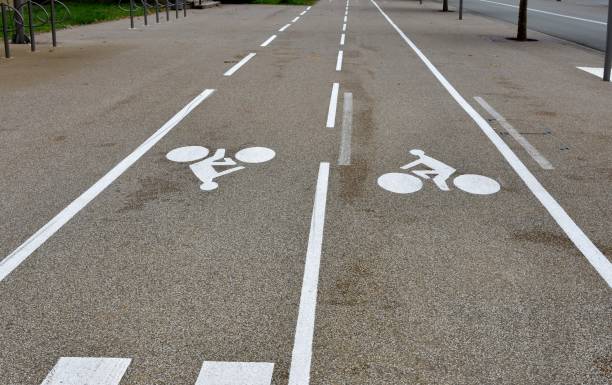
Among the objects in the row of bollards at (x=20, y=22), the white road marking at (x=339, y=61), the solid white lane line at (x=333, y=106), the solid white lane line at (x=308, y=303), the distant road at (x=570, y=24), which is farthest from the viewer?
the distant road at (x=570, y=24)

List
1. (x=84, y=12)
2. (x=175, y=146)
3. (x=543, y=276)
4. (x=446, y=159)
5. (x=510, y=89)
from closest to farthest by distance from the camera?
1. (x=543, y=276)
2. (x=446, y=159)
3. (x=175, y=146)
4. (x=510, y=89)
5. (x=84, y=12)

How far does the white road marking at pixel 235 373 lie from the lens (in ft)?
11.1

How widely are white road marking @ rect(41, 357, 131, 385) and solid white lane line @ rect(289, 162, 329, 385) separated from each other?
0.92 metres

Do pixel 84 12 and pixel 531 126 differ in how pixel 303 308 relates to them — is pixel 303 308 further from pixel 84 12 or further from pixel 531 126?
pixel 84 12

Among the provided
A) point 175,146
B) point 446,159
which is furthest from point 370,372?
point 175,146

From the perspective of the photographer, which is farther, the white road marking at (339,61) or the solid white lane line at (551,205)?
the white road marking at (339,61)

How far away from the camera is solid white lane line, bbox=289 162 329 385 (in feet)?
11.6

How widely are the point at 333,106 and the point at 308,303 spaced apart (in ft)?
22.2

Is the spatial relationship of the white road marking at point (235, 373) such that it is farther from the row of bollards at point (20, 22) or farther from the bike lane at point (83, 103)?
the row of bollards at point (20, 22)

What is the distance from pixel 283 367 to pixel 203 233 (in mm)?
2083

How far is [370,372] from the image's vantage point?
349cm

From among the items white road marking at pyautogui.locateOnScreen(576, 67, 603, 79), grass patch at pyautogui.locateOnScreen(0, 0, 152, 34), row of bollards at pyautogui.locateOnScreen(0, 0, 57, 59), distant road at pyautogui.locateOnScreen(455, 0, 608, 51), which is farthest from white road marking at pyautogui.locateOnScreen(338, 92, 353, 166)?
grass patch at pyautogui.locateOnScreen(0, 0, 152, 34)

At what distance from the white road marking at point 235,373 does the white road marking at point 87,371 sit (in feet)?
1.45

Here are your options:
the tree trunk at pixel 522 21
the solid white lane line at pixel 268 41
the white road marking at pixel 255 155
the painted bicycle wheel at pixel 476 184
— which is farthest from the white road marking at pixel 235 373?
the tree trunk at pixel 522 21
